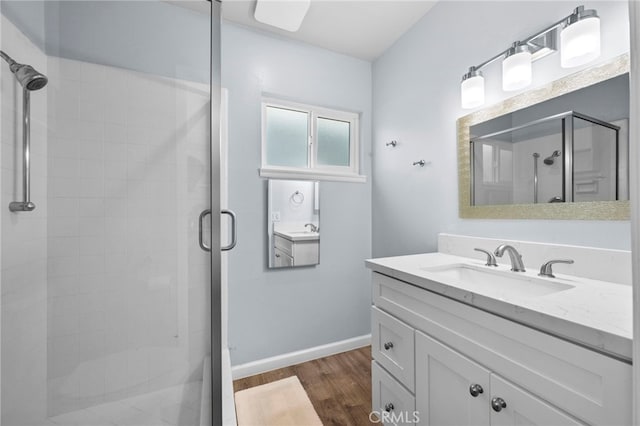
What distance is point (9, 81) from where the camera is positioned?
0.92m

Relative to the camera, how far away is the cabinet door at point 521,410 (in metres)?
0.65

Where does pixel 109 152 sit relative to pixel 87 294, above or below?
above

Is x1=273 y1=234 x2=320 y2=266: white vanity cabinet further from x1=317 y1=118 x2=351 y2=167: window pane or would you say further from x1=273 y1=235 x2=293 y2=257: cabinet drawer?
x1=317 y1=118 x2=351 y2=167: window pane

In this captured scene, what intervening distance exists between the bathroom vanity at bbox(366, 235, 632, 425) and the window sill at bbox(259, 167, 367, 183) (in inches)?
36.7

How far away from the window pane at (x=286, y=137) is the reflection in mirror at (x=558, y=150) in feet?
3.87

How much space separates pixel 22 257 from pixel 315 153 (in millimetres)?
1703

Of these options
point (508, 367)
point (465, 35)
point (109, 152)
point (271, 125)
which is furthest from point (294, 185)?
point (508, 367)

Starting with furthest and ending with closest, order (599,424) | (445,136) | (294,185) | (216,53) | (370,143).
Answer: (370,143) < (294,185) < (445,136) < (216,53) < (599,424)

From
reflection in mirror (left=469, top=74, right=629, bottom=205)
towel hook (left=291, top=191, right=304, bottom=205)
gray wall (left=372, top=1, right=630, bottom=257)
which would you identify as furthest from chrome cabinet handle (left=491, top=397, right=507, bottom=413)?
towel hook (left=291, top=191, right=304, bottom=205)

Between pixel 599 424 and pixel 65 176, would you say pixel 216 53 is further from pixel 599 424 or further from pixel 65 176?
pixel 599 424

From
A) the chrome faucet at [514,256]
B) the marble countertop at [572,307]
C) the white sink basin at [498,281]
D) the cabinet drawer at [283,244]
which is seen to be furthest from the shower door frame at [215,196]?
the chrome faucet at [514,256]

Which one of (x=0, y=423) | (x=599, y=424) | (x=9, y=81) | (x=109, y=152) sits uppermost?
(x=9, y=81)

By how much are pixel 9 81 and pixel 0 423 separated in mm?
1205

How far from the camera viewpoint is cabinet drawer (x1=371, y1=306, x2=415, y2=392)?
109 cm
